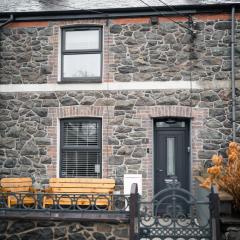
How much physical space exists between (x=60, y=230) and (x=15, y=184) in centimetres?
317

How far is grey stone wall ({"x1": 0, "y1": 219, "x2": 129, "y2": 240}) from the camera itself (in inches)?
262

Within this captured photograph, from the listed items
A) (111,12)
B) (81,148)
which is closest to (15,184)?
(81,148)

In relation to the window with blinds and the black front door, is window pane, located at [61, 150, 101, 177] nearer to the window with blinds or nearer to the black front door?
the window with blinds

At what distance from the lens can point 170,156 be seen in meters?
9.73

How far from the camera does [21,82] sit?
10.0 meters

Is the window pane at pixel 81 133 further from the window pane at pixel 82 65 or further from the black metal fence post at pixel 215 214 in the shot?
the black metal fence post at pixel 215 214

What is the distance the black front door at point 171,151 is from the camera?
380 inches

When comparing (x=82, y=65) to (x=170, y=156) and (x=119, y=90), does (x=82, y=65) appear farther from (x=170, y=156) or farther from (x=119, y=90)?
(x=170, y=156)

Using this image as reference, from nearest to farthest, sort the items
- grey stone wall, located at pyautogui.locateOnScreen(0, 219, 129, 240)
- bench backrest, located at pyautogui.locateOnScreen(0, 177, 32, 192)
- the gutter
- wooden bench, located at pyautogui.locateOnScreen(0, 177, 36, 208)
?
grey stone wall, located at pyautogui.locateOnScreen(0, 219, 129, 240)
wooden bench, located at pyautogui.locateOnScreen(0, 177, 36, 208)
bench backrest, located at pyautogui.locateOnScreen(0, 177, 32, 192)
the gutter

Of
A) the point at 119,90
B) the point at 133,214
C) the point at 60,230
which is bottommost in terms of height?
the point at 60,230

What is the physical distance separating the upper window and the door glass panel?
2715 mm

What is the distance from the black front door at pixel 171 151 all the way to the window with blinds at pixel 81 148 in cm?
163

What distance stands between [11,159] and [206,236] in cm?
592

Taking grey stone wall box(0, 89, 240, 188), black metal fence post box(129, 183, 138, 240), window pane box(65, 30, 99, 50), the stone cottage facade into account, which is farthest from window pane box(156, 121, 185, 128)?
black metal fence post box(129, 183, 138, 240)
